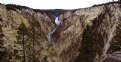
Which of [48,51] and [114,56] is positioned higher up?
[114,56]

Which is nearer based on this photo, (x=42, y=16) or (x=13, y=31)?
(x=13, y=31)

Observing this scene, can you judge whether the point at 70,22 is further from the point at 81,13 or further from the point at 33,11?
the point at 33,11

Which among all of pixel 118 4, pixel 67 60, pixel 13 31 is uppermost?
pixel 118 4

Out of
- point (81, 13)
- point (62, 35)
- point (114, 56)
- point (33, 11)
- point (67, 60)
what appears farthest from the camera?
point (33, 11)

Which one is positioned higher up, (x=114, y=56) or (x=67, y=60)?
(x=114, y=56)

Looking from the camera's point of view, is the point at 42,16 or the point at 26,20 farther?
the point at 42,16

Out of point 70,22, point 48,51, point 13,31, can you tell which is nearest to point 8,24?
point 13,31

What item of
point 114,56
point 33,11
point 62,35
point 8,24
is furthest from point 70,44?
point 114,56

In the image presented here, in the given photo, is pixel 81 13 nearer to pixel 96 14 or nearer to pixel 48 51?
pixel 96 14

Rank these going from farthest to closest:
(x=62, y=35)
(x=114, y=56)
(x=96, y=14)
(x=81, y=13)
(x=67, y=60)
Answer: (x=81, y=13) → (x=62, y=35) → (x=96, y=14) → (x=67, y=60) → (x=114, y=56)
